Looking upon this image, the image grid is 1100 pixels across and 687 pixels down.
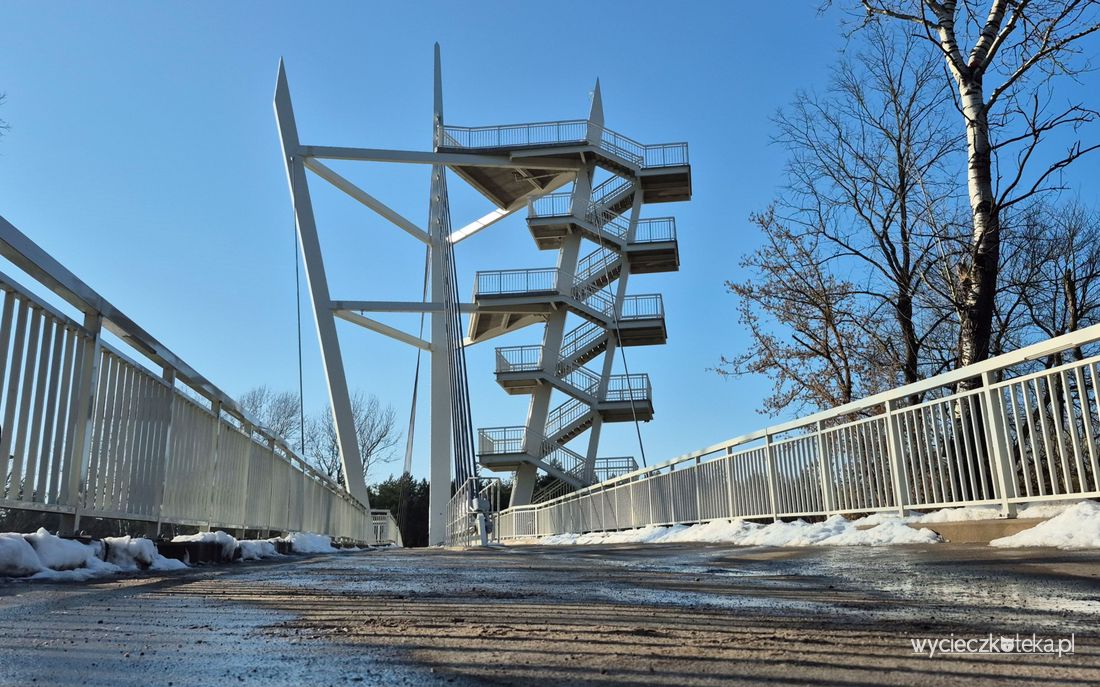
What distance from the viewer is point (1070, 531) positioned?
16.8 feet

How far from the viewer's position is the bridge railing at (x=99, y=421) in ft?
13.5

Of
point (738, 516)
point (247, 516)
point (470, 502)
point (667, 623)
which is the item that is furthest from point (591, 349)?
point (667, 623)

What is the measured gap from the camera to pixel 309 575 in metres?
4.86

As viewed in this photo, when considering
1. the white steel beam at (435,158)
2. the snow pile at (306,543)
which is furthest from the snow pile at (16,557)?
the white steel beam at (435,158)

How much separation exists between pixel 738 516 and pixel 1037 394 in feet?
18.1

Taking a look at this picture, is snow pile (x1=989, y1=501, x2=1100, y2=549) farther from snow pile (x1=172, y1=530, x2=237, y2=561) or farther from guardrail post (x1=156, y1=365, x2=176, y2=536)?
guardrail post (x1=156, y1=365, x2=176, y2=536)

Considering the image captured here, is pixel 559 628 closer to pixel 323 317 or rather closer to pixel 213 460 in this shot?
pixel 213 460

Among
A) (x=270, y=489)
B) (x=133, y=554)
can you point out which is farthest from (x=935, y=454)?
(x=270, y=489)

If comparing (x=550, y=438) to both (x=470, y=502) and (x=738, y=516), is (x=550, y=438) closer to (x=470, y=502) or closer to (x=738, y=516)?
(x=470, y=502)

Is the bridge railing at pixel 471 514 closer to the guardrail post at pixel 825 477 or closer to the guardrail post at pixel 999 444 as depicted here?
the guardrail post at pixel 825 477

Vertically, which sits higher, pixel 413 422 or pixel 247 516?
pixel 413 422

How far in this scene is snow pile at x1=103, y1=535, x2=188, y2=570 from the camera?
4672 millimetres


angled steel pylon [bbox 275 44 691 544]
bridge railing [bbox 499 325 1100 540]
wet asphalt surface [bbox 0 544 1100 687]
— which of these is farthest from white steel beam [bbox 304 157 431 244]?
wet asphalt surface [bbox 0 544 1100 687]

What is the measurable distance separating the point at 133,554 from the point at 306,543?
530 cm
